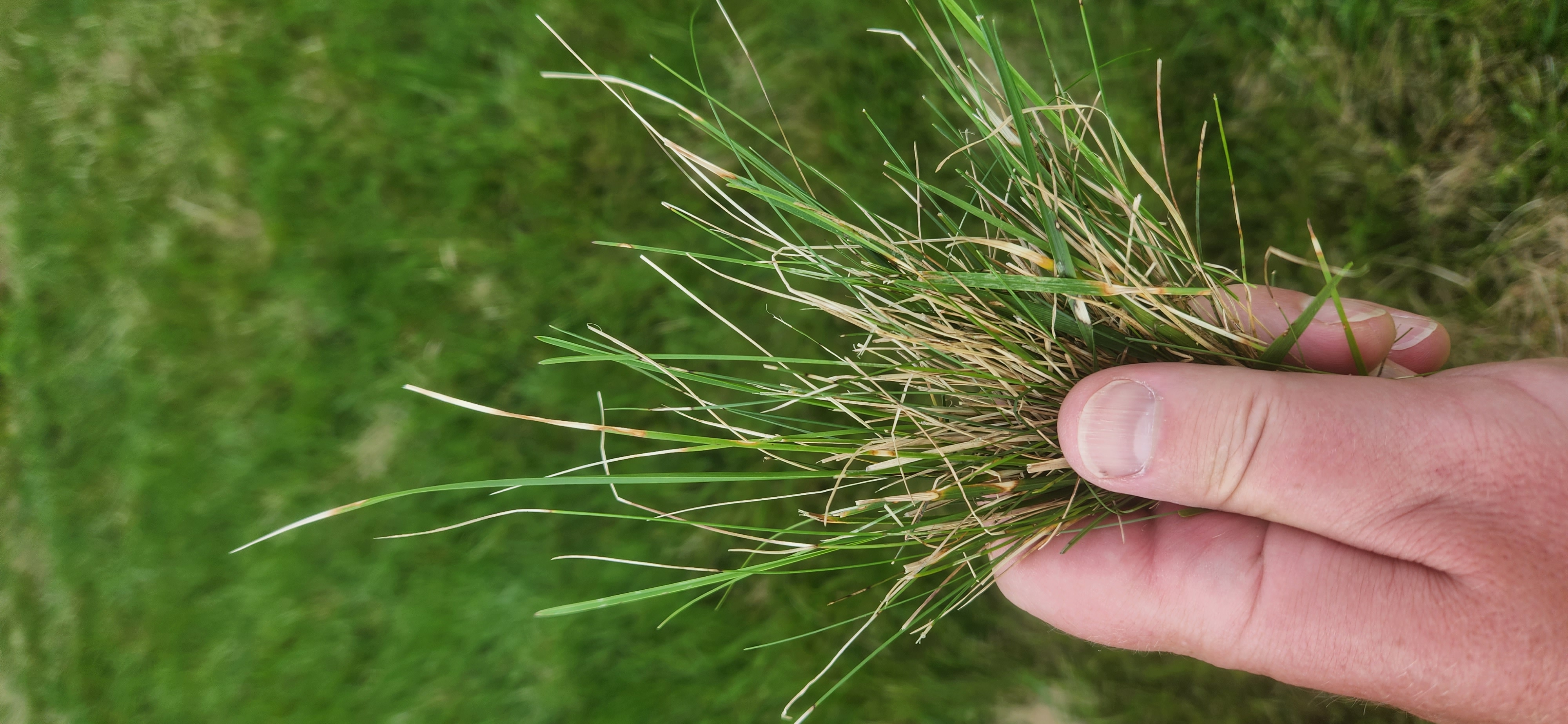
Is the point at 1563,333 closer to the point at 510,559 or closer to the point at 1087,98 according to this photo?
the point at 1087,98

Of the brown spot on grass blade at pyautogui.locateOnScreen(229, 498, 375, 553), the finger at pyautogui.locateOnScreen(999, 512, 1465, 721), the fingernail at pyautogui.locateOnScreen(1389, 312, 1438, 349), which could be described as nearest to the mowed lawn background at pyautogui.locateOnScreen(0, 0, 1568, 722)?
the brown spot on grass blade at pyautogui.locateOnScreen(229, 498, 375, 553)

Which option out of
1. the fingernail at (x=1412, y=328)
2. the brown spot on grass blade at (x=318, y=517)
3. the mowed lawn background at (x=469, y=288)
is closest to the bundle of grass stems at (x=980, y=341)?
the brown spot on grass blade at (x=318, y=517)

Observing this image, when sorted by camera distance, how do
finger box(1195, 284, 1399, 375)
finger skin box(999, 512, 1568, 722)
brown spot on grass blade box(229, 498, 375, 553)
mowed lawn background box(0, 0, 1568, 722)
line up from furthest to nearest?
1. mowed lawn background box(0, 0, 1568, 722)
2. finger box(1195, 284, 1399, 375)
3. finger skin box(999, 512, 1568, 722)
4. brown spot on grass blade box(229, 498, 375, 553)

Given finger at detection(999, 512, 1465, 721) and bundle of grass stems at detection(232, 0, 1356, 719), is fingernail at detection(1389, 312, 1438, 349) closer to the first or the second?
bundle of grass stems at detection(232, 0, 1356, 719)

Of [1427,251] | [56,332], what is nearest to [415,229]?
[56,332]

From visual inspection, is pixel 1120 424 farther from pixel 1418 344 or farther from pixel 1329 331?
pixel 1418 344

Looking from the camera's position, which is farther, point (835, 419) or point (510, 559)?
point (510, 559)
